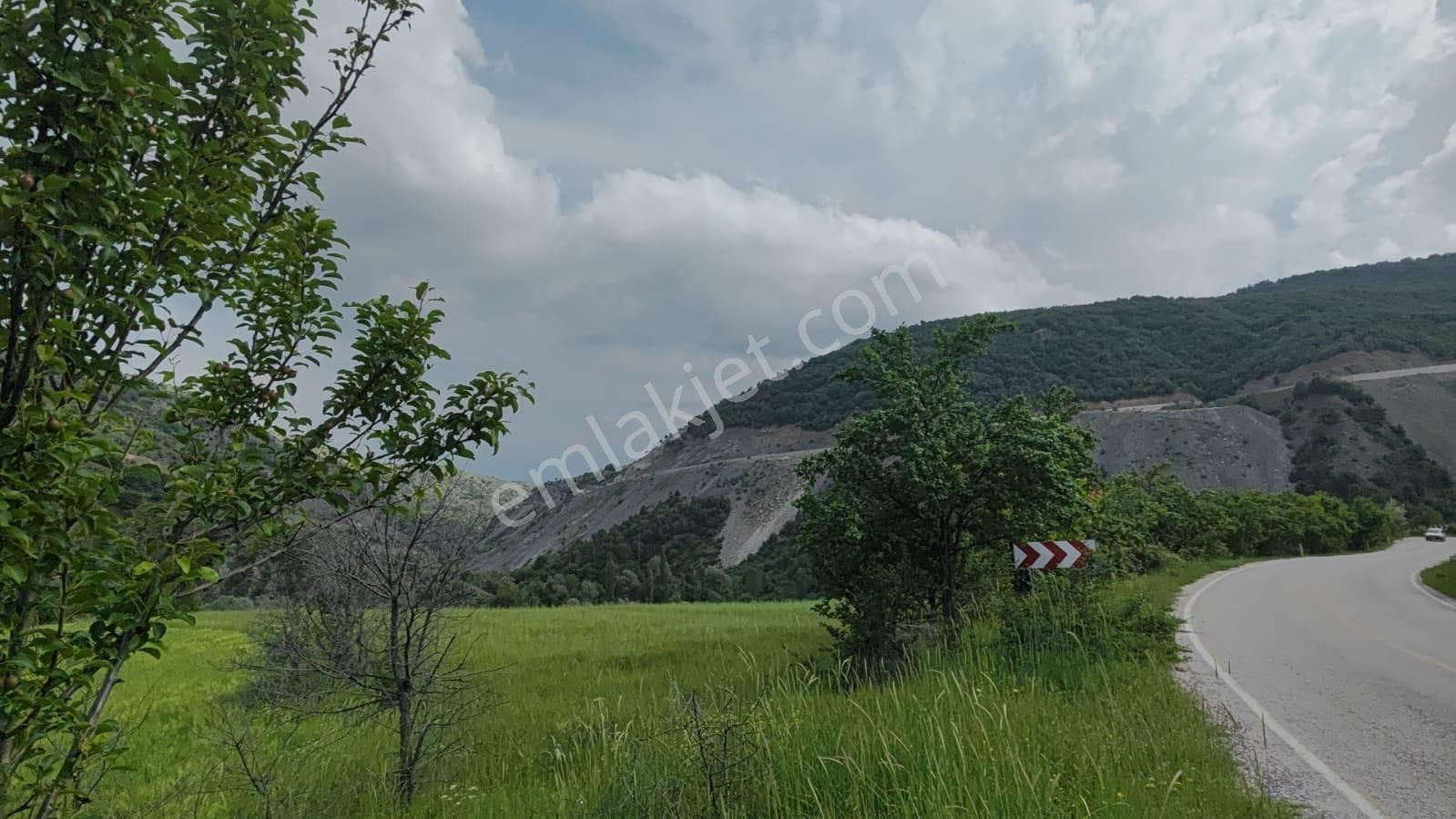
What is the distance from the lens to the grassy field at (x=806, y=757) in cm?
424

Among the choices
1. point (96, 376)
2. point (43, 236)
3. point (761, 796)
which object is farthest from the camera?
point (761, 796)

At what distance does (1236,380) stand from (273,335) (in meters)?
124

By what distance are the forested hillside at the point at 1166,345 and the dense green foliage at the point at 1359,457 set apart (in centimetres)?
2128

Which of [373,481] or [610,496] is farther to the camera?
[610,496]

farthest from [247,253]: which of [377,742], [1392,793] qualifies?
[1392,793]

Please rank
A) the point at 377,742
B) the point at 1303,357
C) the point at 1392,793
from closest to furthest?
the point at 1392,793, the point at 377,742, the point at 1303,357

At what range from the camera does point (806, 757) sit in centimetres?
491

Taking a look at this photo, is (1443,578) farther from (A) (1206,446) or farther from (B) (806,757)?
(A) (1206,446)

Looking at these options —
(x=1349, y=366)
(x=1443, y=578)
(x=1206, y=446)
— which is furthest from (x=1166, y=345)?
(x=1443, y=578)

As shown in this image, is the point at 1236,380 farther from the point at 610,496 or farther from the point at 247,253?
the point at 247,253

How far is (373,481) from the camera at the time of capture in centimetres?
308

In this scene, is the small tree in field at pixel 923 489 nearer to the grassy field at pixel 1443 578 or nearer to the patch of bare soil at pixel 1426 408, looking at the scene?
the grassy field at pixel 1443 578

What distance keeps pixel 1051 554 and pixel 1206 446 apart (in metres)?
83.7

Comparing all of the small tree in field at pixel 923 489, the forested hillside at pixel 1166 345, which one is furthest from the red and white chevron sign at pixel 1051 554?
the forested hillside at pixel 1166 345
